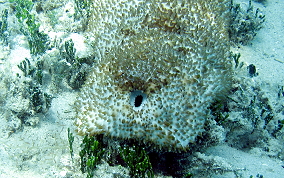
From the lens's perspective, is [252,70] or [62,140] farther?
[252,70]

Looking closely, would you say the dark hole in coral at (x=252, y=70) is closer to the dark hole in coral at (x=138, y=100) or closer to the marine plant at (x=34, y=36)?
the dark hole in coral at (x=138, y=100)

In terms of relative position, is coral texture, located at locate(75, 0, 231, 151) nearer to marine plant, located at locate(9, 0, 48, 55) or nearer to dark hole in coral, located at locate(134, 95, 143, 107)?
dark hole in coral, located at locate(134, 95, 143, 107)

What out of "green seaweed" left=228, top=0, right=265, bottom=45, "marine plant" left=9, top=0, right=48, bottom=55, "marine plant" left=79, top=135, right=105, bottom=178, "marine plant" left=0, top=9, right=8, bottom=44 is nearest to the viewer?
"marine plant" left=79, top=135, right=105, bottom=178

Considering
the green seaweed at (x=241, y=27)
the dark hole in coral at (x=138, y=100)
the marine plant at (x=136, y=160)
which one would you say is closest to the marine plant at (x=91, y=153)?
the marine plant at (x=136, y=160)

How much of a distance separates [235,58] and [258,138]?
196 centimetres

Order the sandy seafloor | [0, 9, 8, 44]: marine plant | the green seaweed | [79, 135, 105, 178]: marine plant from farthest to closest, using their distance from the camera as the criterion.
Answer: the green seaweed → [0, 9, 8, 44]: marine plant → the sandy seafloor → [79, 135, 105, 178]: marine plant

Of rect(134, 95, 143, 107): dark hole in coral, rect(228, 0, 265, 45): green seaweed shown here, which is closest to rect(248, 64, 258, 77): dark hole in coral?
rect(228, 0, 265, 45): green seaweed

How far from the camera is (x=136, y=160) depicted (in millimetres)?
2674

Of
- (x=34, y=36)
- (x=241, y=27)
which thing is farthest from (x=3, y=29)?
(x=241, y=27)

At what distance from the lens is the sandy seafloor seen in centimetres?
273

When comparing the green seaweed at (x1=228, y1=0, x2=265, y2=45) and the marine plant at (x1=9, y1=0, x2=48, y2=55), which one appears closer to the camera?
the marine plant at (x1=9, y1=0, x2=48, y2=55)

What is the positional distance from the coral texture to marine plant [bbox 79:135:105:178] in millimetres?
129

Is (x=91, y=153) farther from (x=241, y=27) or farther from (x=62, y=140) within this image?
(x=241, y=27)

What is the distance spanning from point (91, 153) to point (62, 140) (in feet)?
2.23
